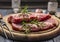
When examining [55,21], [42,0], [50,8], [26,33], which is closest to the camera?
[26,33]

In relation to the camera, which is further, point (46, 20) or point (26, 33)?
point (46, 20)

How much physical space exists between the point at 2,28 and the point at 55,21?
0.34 m

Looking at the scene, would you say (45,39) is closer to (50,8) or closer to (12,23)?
(12,23)

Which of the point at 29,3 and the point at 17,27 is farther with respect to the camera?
the point at 29,3

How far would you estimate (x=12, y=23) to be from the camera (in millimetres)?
1043

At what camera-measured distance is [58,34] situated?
103 cm

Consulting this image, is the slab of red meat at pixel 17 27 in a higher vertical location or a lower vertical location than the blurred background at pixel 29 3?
higher

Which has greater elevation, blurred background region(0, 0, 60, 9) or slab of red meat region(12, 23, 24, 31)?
slab of red meat region(12, 23, 24, 31)

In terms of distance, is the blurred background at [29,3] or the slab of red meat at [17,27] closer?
the slab of red meat at [17,27]

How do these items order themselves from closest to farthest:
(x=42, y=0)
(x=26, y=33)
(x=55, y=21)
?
(x=26, y=33)
(x=55, y=21)
(x=42, y=0)

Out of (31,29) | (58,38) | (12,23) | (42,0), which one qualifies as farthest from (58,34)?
(42,0)

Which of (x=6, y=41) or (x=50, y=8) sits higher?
(x=50, y=8)

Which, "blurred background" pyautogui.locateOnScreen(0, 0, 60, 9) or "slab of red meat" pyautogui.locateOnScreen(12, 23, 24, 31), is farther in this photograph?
"blurred background" pyautogui.locateOnScreen(0, 0, 60, 9)

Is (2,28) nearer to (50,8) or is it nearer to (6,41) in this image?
(6,41)
